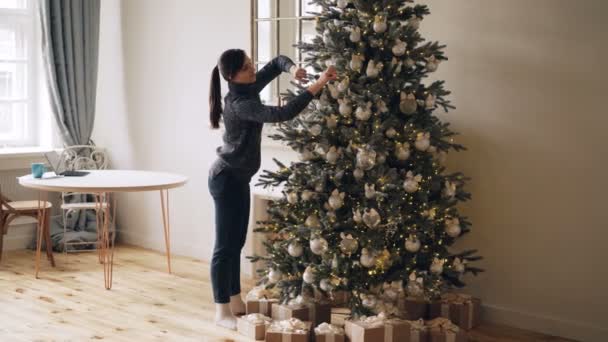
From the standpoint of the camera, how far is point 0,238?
605 centimetres

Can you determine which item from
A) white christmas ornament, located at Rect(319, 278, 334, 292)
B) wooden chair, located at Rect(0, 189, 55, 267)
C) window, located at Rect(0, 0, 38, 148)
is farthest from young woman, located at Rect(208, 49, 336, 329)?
window, located at Rect(0, 0, 38, 148)

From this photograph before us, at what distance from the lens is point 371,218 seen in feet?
13.6

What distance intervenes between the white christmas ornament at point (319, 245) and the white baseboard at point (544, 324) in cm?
114

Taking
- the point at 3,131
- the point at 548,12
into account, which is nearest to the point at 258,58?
the point at 548,12

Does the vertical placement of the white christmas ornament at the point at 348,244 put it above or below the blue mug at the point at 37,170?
below

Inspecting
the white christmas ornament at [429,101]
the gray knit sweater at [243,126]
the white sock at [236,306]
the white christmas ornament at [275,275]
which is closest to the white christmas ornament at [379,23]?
the white christmas ornament at [429,101]

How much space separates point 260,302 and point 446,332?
100 cm

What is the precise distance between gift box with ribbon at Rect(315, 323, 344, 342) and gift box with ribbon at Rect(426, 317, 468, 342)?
48cm

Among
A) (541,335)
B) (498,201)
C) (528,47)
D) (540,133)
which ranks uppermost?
(528,47)

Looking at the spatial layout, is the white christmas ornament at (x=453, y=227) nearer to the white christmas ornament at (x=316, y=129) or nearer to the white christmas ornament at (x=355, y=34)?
the white christmas ornament at (x=316, y=129)

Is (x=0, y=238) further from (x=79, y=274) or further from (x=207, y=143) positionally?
(x=207, y=143)

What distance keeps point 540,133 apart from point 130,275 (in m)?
2.88

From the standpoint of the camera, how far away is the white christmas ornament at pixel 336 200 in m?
4.20

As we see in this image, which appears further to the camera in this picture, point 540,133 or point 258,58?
point 258,58
